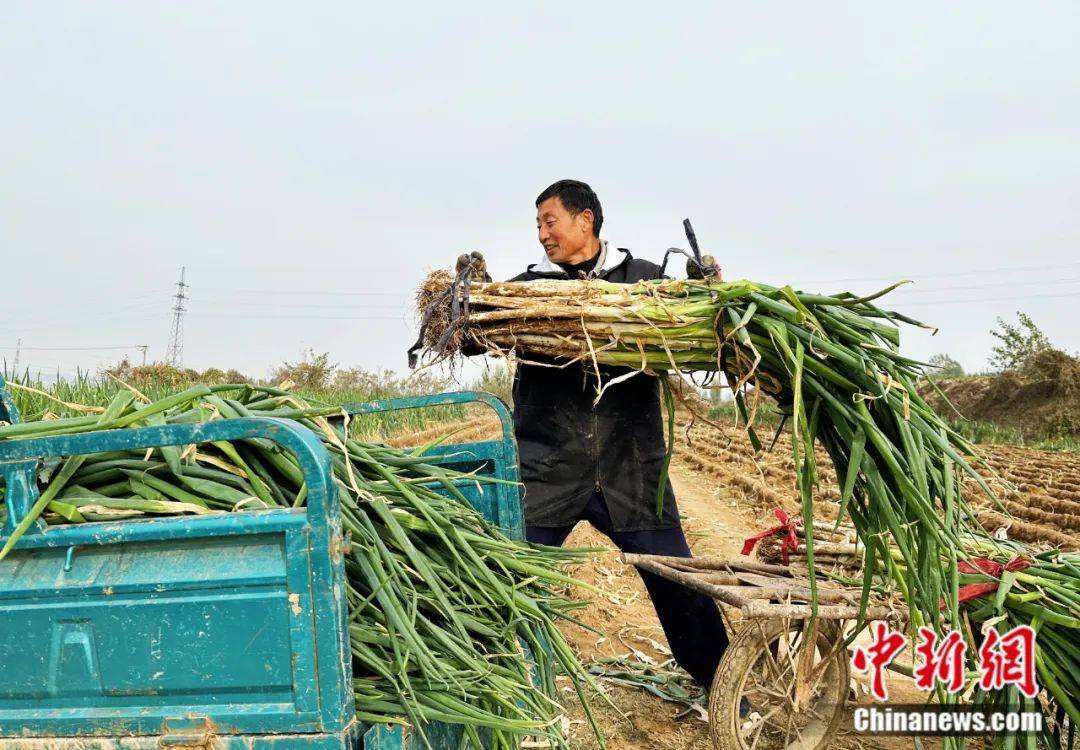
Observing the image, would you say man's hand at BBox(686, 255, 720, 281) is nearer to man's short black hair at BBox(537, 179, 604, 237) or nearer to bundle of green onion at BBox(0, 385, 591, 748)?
man's short black hair at BBox(537, 179, 604, 237)

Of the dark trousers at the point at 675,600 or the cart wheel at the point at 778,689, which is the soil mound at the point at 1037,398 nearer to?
the dark trousers at the point at 675,600

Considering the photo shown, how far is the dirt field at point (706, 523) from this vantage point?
321 centimetres

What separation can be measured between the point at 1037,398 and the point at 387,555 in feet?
76.7

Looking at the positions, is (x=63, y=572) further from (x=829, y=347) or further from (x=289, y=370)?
(x=289, y=370)

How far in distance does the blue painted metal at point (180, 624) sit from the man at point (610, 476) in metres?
1.71

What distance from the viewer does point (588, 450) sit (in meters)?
3.23

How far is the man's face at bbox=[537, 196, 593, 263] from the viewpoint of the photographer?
3387mm

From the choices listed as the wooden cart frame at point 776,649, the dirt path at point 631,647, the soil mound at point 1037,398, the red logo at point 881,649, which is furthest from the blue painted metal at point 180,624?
the soil mound at point 1037,398

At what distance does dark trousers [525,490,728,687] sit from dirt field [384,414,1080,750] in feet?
0.91

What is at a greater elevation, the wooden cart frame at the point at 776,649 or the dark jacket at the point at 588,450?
the dark jacket at the point at 588,450

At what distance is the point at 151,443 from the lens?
1556 mm

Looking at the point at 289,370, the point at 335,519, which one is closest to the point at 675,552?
the point at 335,519

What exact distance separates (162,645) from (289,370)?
75.6ft

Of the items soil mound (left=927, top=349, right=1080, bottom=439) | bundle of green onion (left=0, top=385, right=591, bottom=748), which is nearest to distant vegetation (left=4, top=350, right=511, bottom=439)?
bundle of green onion (left=0, top=385, right=591, bottom=748)
